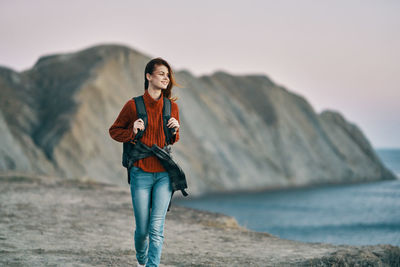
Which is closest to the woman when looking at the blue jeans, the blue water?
the blue jeans

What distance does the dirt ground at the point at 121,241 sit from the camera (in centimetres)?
641

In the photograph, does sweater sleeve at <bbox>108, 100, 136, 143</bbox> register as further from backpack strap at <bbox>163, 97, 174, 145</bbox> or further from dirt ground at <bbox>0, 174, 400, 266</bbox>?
dirt ground at <bbox>0, 174, 400, 266</bbox>

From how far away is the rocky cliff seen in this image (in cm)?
3325

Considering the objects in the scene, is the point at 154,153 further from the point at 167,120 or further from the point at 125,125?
the point at 125,125

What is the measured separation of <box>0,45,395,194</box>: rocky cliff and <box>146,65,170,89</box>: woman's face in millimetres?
17447

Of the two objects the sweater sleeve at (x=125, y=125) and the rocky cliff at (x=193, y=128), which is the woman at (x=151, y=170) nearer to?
the sweater sleeve at (x=125, y=125)

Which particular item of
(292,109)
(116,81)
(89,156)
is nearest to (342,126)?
(292,109)

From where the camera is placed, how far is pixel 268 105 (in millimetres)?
55531

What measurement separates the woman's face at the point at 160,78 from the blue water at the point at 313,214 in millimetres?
11693

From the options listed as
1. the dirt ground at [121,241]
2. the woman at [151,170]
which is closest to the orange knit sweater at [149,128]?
the woman at [151,170]

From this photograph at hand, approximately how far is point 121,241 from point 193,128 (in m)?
37.1

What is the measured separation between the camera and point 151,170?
15.9 feet

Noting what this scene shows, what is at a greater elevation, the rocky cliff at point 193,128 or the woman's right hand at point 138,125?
the rocky cliff at point 193,128

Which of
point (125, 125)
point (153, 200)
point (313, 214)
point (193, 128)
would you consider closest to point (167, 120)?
point (125, 125)
